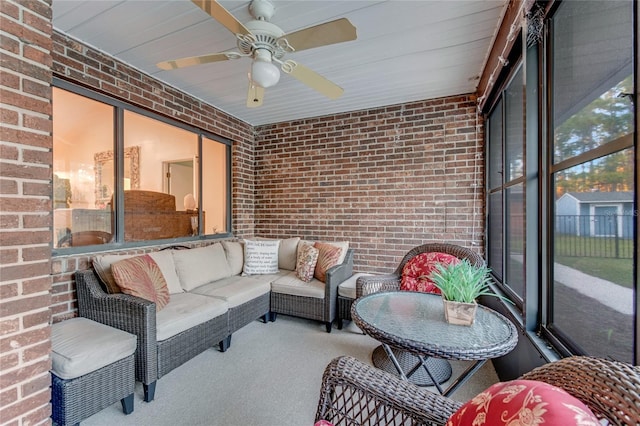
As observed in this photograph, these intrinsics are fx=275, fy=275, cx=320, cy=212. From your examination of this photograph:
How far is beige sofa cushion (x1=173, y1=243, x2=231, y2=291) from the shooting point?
271cm

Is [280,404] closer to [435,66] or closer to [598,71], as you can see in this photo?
[598,71]

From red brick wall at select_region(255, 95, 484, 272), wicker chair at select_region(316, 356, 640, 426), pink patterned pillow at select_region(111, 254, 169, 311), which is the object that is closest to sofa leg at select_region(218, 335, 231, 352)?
pink patterned pillow at select_region(111, 254, 169, 311)

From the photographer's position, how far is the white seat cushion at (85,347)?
1456mm

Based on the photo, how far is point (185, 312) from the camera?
209cm

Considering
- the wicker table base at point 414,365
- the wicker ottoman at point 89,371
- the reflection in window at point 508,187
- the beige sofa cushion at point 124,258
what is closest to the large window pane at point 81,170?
the beige sofa cushion at point 124,258

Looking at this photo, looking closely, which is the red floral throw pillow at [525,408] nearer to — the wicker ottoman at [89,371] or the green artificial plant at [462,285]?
the green artificial plant at [462,285]

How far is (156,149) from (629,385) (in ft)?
12.2

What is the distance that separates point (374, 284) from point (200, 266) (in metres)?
1.79

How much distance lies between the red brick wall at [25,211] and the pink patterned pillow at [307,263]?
82.9 inches

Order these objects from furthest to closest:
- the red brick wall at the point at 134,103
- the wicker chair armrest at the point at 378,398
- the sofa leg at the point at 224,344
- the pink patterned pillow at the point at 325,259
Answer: the pink patterned pillow at the point at 325,259 < the sofa leg at the point at 224,344 < the red brick wall at the point at 134,103 < the wicker chair armrest at the point at 378,398

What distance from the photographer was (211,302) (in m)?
2.33

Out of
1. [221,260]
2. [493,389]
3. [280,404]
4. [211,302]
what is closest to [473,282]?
[493,389]

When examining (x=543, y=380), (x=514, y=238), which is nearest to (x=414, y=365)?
(x=514, y=238)

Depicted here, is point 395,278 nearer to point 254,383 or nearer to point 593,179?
point 254,383
